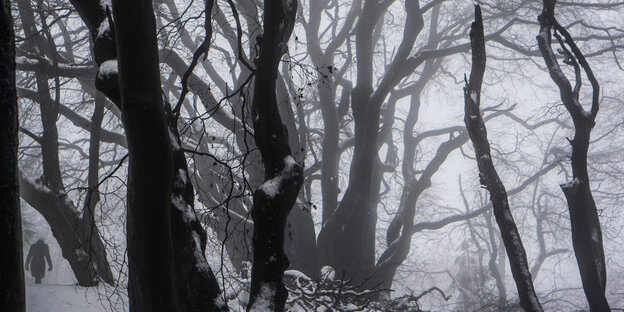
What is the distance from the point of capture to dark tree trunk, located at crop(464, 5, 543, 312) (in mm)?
5469

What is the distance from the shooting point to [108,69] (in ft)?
11.2

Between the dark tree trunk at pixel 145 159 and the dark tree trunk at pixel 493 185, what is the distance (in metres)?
4.02

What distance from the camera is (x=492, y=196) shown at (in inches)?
231

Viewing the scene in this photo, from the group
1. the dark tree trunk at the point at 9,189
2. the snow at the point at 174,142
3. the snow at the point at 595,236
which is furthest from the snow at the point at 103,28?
the snow at the point at 595,236

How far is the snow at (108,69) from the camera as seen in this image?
3.37m

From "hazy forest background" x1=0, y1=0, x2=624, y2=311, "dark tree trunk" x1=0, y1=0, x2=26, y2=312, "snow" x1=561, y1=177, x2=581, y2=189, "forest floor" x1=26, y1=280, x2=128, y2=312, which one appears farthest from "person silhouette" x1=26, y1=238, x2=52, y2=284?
"dark tree trunk" x1=0, y1=0, x2=26, y2=312

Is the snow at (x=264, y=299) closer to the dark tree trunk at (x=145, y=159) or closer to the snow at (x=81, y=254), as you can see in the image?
the dark tree trunk at (x=145, y=159)

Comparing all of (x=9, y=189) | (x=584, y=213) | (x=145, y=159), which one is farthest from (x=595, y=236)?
(x=9, y=189)

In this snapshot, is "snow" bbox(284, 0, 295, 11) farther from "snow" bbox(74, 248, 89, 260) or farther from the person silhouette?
the person silhouette

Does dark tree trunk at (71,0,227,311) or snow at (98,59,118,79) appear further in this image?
dark tree trunk at (71,0,227,311)

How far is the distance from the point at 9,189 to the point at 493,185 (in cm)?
503

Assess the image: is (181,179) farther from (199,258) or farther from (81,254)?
(81,254)

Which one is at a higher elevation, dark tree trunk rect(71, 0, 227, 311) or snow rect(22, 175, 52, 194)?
snow rect(22, 175, 52, 194)

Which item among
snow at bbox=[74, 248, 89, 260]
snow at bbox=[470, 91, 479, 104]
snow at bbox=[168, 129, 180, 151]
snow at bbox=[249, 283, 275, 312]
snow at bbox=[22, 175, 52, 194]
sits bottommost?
snow at bbox=[249, 283, 275, 312]
